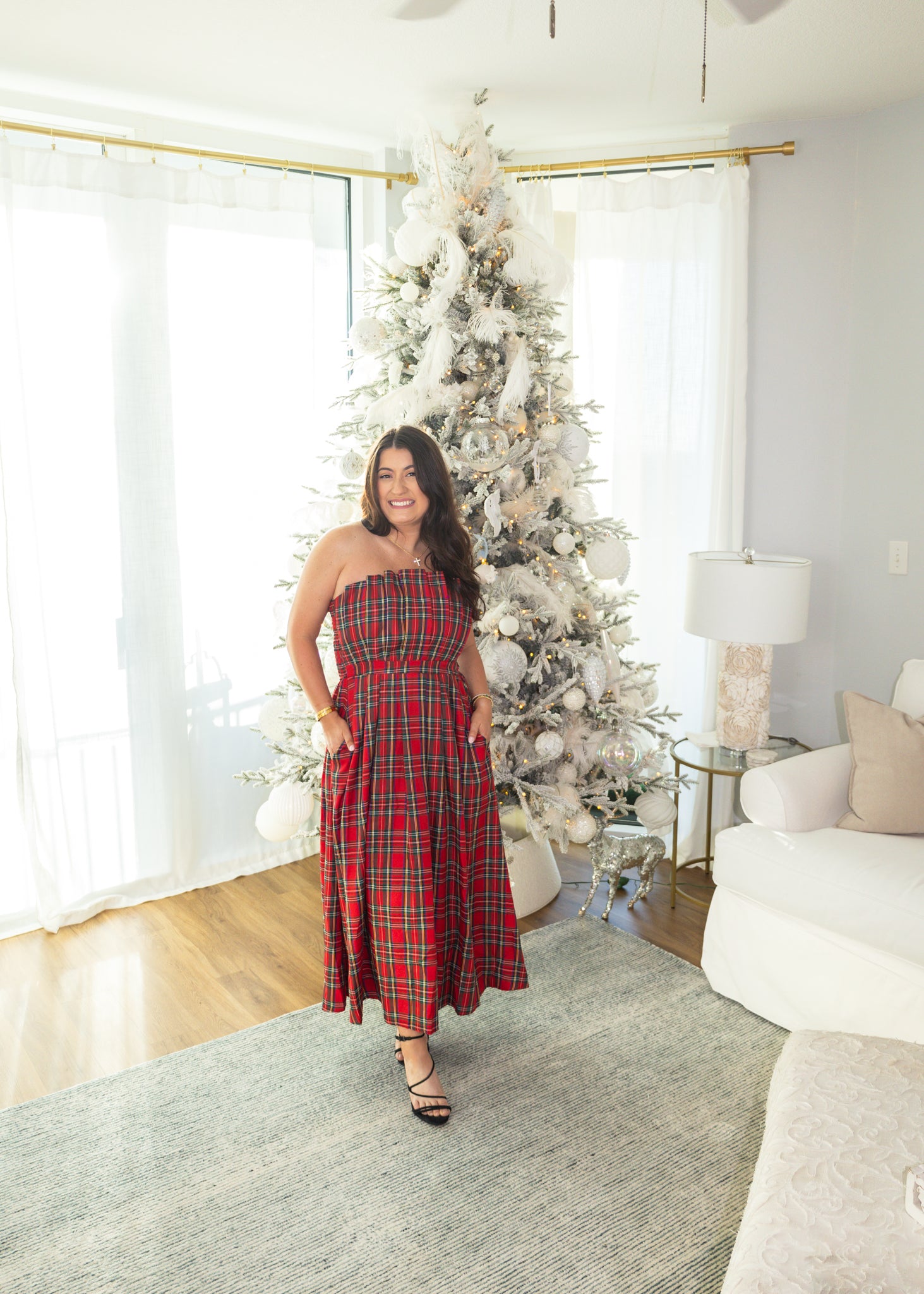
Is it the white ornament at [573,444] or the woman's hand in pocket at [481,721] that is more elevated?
the white ornament at [573,444]

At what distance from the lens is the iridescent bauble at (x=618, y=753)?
296 centimetres

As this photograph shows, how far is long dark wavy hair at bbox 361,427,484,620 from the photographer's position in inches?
91.5

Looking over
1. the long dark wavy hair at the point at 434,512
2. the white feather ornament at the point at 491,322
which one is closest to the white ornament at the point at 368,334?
the white feather ornament at the point at 491,322

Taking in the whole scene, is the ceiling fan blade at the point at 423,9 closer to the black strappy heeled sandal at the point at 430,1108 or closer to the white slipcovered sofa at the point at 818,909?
the white slipcovered sofa at the point at 818,909

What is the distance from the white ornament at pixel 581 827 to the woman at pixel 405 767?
0.58 m

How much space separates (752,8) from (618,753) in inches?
75.3

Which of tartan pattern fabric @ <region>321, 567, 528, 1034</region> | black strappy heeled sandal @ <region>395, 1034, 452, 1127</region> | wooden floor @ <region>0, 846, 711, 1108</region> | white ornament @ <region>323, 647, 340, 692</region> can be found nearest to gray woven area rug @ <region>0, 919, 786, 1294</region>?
black strappy heeled sandal @ <region>395, 1034, 452, 1127</region>

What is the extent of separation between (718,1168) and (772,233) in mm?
3017

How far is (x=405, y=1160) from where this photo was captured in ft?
6.97

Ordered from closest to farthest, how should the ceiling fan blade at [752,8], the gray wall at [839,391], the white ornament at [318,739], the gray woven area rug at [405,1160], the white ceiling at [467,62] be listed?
the gray woven area rug at [405,1160], the ceiling fan blade at [752,8], the white ceiling at [467,62], the white ornament at [318,739], the gray wall at [839,391]

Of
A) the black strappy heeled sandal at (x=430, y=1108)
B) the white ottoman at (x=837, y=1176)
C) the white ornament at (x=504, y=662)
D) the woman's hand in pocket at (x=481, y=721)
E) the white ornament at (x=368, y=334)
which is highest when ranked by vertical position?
the white ornament at (x=368, y=334)

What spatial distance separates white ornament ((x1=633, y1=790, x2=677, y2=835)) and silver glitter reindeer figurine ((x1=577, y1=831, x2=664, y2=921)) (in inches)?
2.9

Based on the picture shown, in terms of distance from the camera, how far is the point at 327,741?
89.0 inches

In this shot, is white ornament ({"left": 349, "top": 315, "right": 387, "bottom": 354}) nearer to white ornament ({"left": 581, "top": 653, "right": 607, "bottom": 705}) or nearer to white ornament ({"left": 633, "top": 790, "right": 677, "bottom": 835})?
white ornament ({"left": 581, "top": 653, "right": 607, "bottom": 705})
